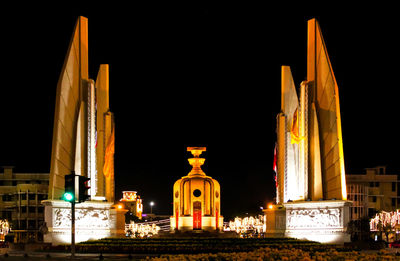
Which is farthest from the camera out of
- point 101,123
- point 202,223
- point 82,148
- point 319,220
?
point 202,223

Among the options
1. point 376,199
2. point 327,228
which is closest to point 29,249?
point 327,228

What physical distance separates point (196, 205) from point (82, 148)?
63.6 ft

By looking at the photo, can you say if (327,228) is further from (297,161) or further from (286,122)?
(286,122)

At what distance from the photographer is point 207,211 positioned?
5700 centimetres

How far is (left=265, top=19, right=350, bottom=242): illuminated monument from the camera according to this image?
3700 centimetres

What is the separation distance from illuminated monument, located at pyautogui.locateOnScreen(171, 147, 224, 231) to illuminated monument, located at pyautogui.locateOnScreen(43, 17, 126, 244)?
1430cm

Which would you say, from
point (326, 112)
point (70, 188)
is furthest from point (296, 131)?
point (70, 188)

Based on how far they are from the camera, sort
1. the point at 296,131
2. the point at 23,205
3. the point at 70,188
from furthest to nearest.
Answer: the point at 23,205
the point at 296,131
the point at 70,188

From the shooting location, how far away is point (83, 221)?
3950 centimetres

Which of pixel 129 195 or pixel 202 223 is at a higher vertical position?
pixel 129 195

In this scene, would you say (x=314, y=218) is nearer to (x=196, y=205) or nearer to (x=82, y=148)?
(x=82, y=148)

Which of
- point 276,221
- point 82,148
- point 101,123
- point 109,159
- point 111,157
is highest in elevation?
point 101,123

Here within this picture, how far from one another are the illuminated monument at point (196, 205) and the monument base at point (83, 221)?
14089mm

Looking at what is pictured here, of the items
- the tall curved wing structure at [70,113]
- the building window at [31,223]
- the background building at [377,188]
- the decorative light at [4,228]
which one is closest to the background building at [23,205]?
the building window at [31,223]
